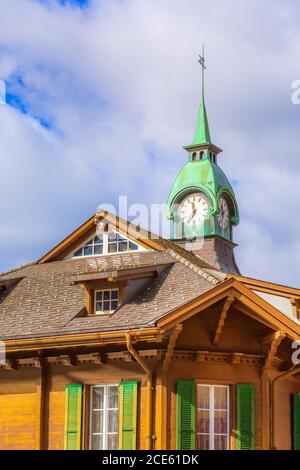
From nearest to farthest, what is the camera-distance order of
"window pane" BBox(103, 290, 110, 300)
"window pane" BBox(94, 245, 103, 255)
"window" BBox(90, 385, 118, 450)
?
"window" BBox(90, 385, 118, 450)
"window pane" BBox(103, 290, 110, 300)
"window pane" BBox(94, 245, 103, 255)

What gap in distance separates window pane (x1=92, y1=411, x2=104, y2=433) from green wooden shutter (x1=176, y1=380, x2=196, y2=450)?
198 cm

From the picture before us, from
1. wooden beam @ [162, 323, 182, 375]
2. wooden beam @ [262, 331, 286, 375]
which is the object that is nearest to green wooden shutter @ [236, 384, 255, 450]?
wooden beam @ [262, 331, 286, 375]

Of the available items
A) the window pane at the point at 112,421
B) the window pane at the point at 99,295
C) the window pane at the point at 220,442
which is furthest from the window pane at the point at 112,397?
the window pane at the point at 99,295

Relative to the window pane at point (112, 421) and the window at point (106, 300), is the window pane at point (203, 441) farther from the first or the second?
the window at point (106, 300)

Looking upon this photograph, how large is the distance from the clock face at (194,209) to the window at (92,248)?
9183mm

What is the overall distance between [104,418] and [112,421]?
0.67ft

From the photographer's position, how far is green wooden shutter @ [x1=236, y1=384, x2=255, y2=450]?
2519 cm

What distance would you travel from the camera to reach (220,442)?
25281mm

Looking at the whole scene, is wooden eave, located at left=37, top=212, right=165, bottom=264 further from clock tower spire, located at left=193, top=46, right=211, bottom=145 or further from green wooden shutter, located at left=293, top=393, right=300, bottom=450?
clock tower spire, located at left=193, top=46, right=211, bottom=145

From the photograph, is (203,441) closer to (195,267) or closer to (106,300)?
(106,300)

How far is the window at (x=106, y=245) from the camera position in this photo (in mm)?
30594
